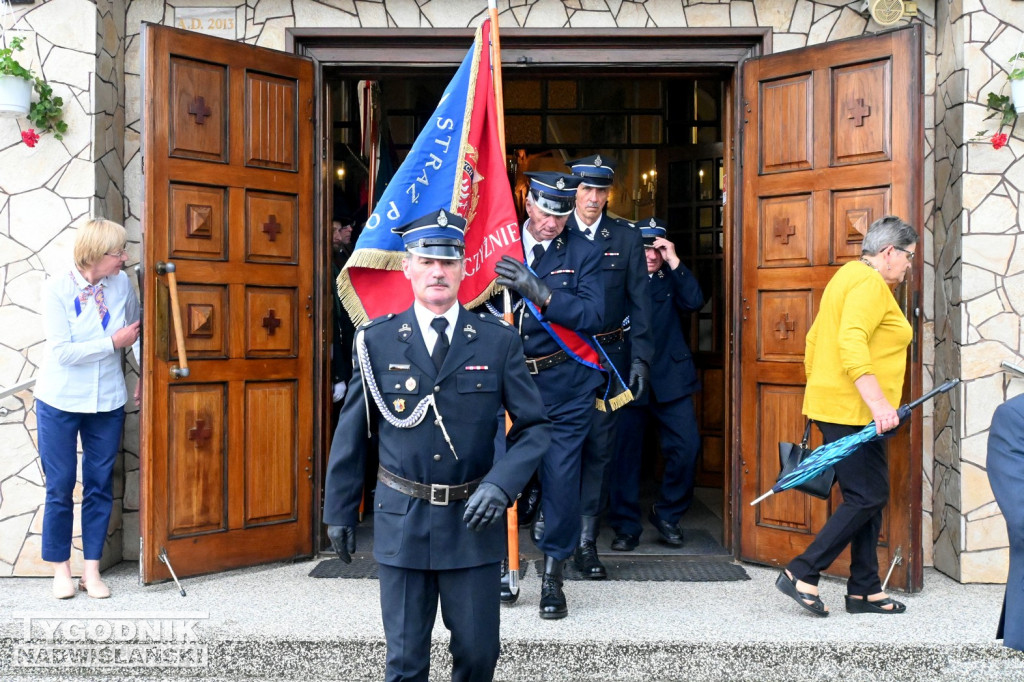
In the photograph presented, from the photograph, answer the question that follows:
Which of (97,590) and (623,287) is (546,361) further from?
(97,590)

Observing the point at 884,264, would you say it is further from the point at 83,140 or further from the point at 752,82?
the point at 83,140

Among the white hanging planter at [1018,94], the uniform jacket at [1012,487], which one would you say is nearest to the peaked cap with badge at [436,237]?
the uniform jacket at [1012,487]

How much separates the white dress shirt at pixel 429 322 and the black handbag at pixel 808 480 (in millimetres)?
2091

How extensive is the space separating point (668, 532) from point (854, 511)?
1.83 m

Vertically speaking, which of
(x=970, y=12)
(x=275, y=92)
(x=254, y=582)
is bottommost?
(x=254, y=582)

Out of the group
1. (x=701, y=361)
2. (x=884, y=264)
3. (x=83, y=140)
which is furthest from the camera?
(x=701, y=361)

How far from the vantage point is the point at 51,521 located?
206 inches

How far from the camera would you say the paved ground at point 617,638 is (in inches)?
177

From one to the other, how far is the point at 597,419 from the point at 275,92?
8.24 ft

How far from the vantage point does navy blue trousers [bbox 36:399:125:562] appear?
5.19 meters

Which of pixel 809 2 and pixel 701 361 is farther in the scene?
pixel 701 361

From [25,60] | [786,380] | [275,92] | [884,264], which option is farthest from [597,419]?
[25,60]

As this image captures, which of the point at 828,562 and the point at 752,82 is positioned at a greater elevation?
the point at 752,82

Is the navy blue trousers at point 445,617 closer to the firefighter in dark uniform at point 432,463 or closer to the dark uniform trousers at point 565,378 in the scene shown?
the firefighter in dark uniform at point 432,463
